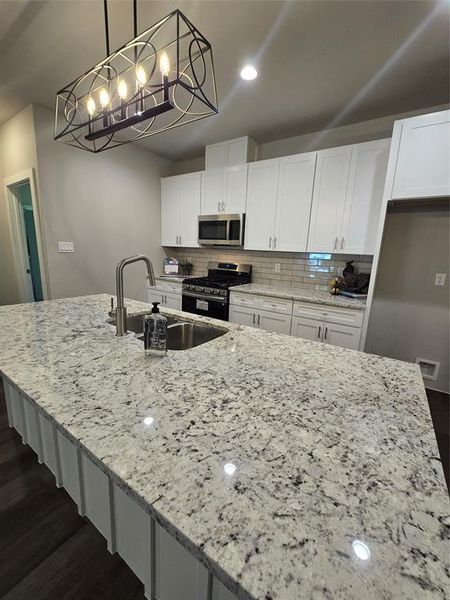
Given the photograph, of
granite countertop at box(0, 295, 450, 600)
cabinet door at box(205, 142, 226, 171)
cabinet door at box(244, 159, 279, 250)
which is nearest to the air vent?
cabinet door at box(244, 159, 279, 250)

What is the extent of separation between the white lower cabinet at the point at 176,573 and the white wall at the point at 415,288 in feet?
9.69

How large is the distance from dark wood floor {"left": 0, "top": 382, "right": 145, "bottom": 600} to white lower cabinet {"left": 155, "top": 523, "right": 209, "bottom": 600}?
2.05ft

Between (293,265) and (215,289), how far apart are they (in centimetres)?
102

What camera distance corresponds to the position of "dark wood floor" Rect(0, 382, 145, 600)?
1096 mm

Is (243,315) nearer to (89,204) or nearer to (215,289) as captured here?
(215,289)

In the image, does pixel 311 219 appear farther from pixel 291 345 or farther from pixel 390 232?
pixel 291 345

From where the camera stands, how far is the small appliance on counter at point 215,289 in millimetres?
3197

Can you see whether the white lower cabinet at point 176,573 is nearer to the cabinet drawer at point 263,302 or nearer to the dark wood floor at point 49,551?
the dark wood floor at point 49,551

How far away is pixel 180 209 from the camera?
3.92 metres

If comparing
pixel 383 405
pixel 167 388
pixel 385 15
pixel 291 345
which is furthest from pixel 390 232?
pixel 167 388

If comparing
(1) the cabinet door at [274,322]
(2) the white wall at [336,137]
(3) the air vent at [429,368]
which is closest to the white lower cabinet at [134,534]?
(1) the cabinet door at [274,322]

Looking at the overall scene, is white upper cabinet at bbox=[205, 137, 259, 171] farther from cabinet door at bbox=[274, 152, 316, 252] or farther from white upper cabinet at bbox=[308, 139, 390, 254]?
white upper cabinet at bbox=[308, 139, 390, 254]

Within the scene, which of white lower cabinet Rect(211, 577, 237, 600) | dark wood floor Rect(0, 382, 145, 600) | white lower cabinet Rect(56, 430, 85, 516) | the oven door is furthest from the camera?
the oven door

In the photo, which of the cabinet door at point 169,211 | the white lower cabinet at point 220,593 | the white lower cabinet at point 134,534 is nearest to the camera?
the white lower cabinet at point 220,593
